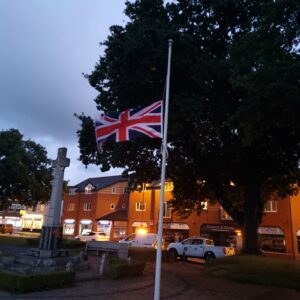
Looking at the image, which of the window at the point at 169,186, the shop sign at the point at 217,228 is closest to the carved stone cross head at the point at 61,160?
the shop sign at the point at 217,228

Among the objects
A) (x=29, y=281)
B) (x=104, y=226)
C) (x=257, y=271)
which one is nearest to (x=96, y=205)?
(x=104, y=226)

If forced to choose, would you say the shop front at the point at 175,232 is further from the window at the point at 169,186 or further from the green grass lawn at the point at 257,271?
the green grass lawn at the point at 257,271

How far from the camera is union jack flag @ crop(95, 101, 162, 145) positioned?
1208 cm

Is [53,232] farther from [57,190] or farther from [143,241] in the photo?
[143,241]

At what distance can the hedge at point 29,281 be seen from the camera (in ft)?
42.5

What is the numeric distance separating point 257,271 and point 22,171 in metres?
33.3

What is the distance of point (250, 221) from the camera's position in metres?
24.5

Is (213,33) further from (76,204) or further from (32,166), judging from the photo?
(76,204)

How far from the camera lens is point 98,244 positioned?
2758 cm

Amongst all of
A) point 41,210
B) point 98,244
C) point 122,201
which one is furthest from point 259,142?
point 41,210

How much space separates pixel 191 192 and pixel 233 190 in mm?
3430

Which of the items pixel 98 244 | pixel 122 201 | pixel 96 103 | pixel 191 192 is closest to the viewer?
pixel 96 103

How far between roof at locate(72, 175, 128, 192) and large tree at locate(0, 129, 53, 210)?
20.5 meters

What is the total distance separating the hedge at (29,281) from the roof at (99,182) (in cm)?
5334
